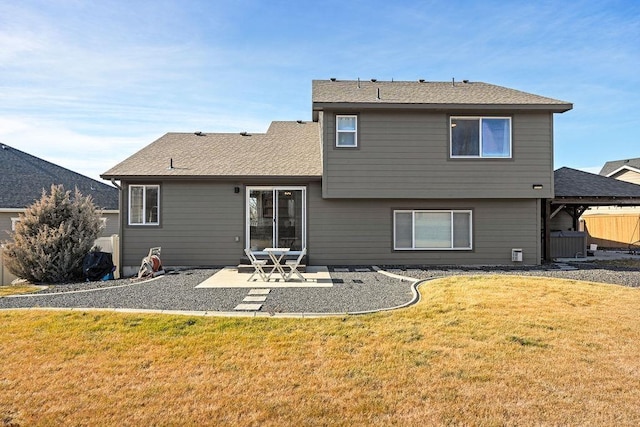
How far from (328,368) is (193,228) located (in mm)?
8933

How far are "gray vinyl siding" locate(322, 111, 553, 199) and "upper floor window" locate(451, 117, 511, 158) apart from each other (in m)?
0.20

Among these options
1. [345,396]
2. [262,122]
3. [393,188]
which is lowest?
[345,396]

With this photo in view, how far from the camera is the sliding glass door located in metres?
12.1

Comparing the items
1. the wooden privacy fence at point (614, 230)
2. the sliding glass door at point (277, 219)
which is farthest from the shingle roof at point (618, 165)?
the sliding glass door at point (277, 219)

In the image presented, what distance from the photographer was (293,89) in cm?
1623

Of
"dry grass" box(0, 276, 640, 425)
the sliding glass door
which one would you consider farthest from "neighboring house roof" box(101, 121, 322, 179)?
"dry grass" box(0, 276, 640, 425)

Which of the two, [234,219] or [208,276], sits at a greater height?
[234,219]

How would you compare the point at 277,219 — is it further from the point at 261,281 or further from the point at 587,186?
the point at 587,186

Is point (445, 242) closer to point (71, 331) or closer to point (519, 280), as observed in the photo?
point (519, 280)

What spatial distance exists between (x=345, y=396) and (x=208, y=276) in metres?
7.35

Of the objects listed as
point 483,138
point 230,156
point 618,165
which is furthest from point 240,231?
point 618,165

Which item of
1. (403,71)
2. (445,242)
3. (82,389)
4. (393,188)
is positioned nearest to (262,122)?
(403,71)

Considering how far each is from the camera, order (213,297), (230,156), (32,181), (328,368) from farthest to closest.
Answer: (32,181), (230,156), (213,297), (328,368)

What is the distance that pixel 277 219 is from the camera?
477 inches
